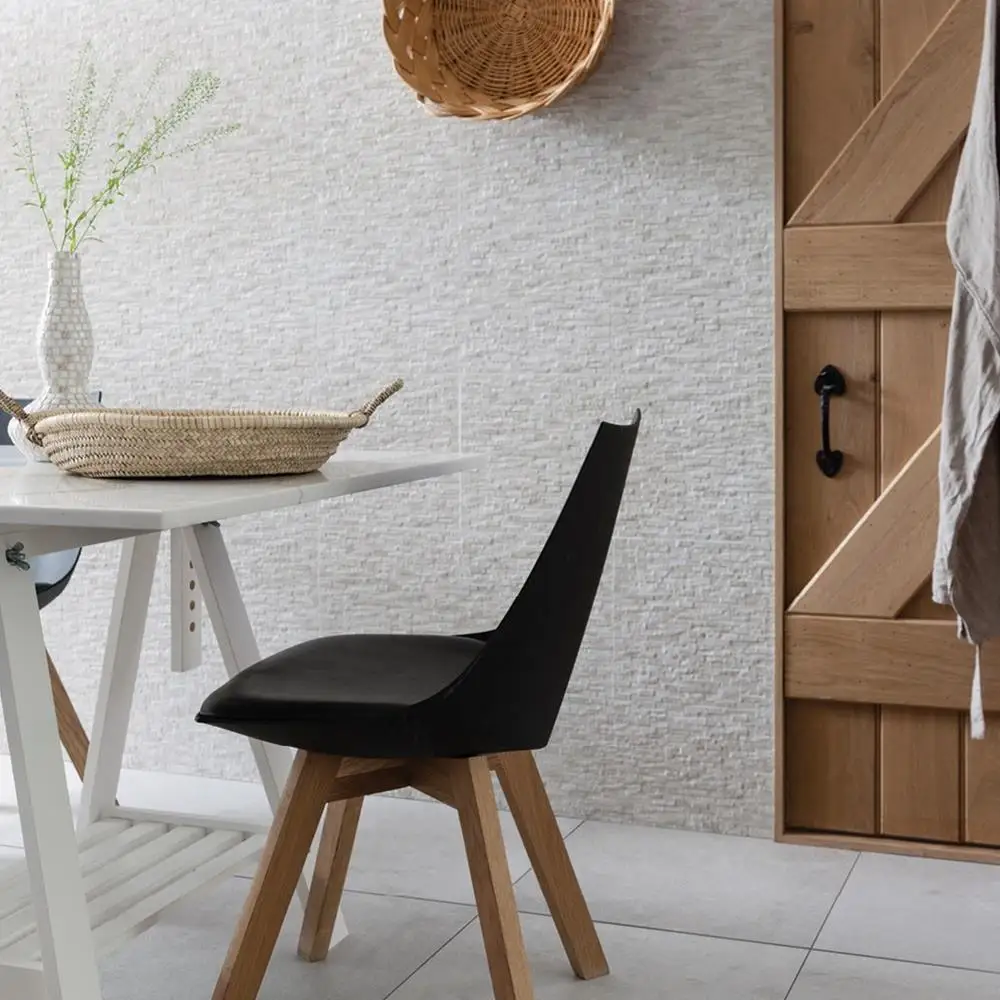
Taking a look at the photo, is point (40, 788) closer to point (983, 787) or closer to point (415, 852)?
point (415, 852)

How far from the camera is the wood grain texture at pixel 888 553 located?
2.51m

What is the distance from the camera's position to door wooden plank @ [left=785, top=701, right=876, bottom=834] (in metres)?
2.62

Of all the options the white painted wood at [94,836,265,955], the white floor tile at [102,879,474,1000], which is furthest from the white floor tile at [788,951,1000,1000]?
the white painted wood at [94,836,265,955]

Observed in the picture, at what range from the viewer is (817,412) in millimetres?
2594

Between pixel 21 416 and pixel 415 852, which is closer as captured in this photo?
pixel 21 416

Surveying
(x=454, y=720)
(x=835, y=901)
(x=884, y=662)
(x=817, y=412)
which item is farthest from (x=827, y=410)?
(x=454, y=720)

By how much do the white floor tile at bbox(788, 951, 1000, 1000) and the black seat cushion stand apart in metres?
0.69

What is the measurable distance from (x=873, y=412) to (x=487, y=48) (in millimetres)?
1011

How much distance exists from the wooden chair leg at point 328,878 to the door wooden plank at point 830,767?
939mm

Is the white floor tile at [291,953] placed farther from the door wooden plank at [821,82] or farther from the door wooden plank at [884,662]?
the door wooden plank at [821,82]

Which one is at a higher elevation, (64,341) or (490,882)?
(64,341)

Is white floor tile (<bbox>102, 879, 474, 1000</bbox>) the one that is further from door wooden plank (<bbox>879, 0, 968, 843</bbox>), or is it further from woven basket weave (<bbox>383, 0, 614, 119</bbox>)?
woven basket weave (<bbox>383, 0, 614, 119</bbox>)

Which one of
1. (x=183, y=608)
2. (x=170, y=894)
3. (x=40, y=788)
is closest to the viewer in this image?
(x=40, y=788)

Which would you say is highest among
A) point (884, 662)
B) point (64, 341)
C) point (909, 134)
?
point (909, 134)
